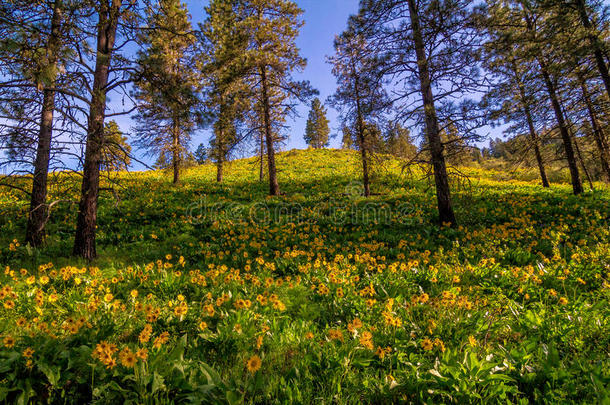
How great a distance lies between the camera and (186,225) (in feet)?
31.0

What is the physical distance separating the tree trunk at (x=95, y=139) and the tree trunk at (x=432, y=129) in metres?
8.85

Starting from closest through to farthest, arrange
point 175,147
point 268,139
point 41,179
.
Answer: point 41,179 → point 268,139 → point 175,147

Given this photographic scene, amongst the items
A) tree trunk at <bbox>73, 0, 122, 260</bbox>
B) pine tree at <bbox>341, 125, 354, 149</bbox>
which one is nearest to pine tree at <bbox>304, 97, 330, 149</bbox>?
pine tree at <bbox>341, 125, 354, 149</bbox>

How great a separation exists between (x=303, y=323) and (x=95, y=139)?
246 inches

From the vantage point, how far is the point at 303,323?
3410mm

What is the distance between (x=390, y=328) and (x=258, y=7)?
17248 millimetres

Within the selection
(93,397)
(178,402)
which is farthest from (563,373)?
(93,397)

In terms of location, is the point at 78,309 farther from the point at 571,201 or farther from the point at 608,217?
the point at 571,201

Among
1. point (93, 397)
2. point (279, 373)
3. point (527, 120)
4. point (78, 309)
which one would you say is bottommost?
point (279, 373)

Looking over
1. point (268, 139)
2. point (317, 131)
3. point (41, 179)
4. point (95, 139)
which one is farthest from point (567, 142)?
point (317, 131)

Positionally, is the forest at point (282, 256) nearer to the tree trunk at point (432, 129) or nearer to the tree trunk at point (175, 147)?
the tree trunk at point (432, 129)

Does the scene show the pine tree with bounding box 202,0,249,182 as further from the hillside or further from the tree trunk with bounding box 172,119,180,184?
the hillside

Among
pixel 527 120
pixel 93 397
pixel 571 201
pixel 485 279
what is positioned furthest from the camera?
pixel 527 120

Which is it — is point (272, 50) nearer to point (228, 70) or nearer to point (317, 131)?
point (228, 70)
